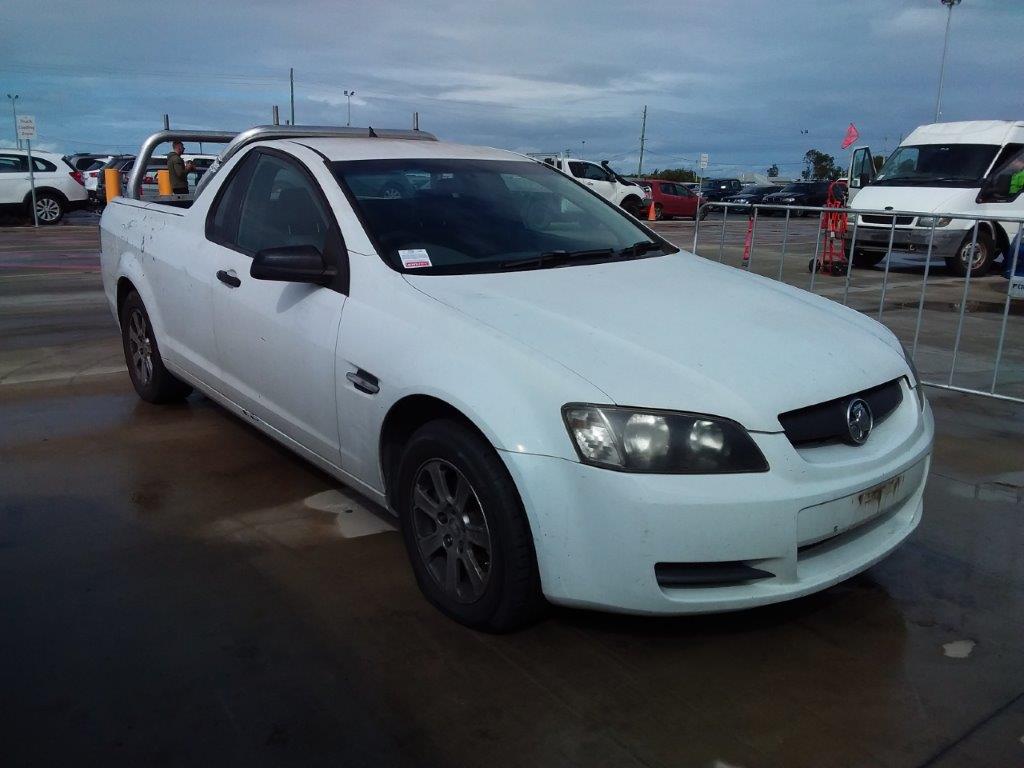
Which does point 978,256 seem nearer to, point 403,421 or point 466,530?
point 403,421

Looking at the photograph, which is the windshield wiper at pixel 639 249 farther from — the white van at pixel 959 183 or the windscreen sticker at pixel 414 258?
the white van at pixel 959 183

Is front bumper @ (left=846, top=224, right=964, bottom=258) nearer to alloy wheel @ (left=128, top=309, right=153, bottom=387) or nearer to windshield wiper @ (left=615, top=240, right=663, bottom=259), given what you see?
windshield wiper @ (left=615, top=240, right=663, bottom=259)

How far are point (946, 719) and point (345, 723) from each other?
1.77 metres

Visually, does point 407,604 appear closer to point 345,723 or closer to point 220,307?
point 345,723

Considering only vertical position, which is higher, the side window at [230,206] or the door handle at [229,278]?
the side window at [230,206]

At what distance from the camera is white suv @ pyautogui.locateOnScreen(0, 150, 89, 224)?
67.7 feet

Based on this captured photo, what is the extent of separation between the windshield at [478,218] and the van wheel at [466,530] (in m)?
0.84

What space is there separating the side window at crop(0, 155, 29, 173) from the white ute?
62.7ft

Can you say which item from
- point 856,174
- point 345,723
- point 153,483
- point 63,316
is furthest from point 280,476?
point 856,174

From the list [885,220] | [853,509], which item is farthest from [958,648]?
[885,220]

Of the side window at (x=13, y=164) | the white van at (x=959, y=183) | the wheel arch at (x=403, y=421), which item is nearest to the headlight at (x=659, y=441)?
the wheel arch at (x=403, y=421)

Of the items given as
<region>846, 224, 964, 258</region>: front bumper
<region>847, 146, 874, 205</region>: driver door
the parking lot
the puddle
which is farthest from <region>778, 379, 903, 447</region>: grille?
<region>847, 146, 874, 205</region>: driver door

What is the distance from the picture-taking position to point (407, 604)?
3.35m

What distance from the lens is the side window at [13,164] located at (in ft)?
67.9
